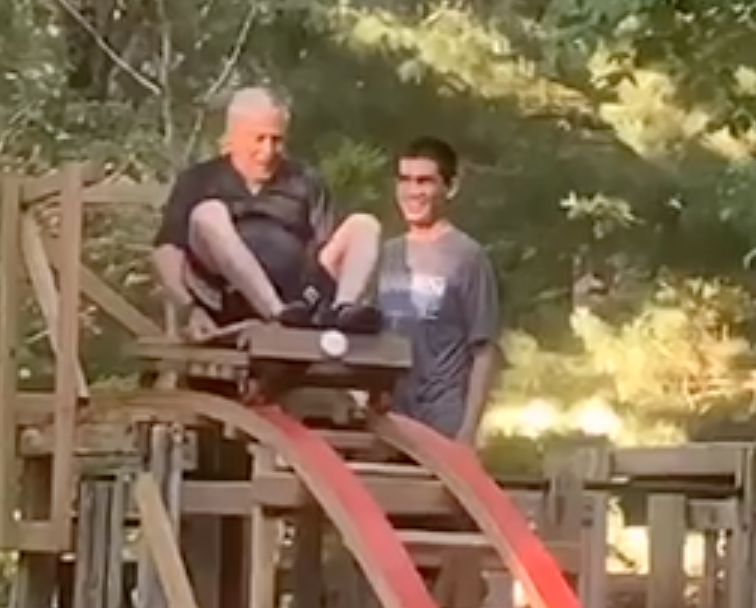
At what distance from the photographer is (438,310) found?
5.45 m

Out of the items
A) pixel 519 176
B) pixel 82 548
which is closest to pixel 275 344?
pixel 82 548

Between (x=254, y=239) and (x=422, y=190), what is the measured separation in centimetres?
47

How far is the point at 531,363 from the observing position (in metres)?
9.19

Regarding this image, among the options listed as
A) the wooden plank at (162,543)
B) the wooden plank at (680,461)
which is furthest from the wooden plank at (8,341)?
the wooden plank at (680,461)

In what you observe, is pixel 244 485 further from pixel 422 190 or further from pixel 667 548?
pixel 667 548

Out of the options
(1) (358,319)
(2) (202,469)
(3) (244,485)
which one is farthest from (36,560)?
(1) (358,319)

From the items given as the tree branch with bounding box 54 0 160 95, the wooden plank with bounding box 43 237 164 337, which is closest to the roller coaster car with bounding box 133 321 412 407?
the wooden plank with bounding box 43 237 164 337

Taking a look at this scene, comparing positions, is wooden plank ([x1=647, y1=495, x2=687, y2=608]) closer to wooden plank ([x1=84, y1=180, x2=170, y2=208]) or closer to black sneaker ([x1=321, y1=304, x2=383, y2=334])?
black sneaker ([x1=321, y1=304, x2=383, y2=334])

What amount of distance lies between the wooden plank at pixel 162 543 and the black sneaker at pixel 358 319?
0.76 metres

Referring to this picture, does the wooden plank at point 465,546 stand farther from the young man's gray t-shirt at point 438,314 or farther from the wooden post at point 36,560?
the wooden post at point 36,560

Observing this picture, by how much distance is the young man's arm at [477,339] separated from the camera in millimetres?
5453

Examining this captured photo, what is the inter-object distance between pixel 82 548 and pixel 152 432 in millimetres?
558

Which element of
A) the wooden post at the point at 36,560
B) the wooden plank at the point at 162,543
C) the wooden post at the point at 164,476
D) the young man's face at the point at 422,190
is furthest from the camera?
the wooden post at the point at 36,560

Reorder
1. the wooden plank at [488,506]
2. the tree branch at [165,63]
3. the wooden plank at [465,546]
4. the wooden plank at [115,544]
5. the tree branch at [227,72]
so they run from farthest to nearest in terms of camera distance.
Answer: the tree branch at [165,63]
the tree branch at [227,72]
the wooden plank at [115,544]
the wooden plank at [465,546]
the wooden plank at [488,506]
